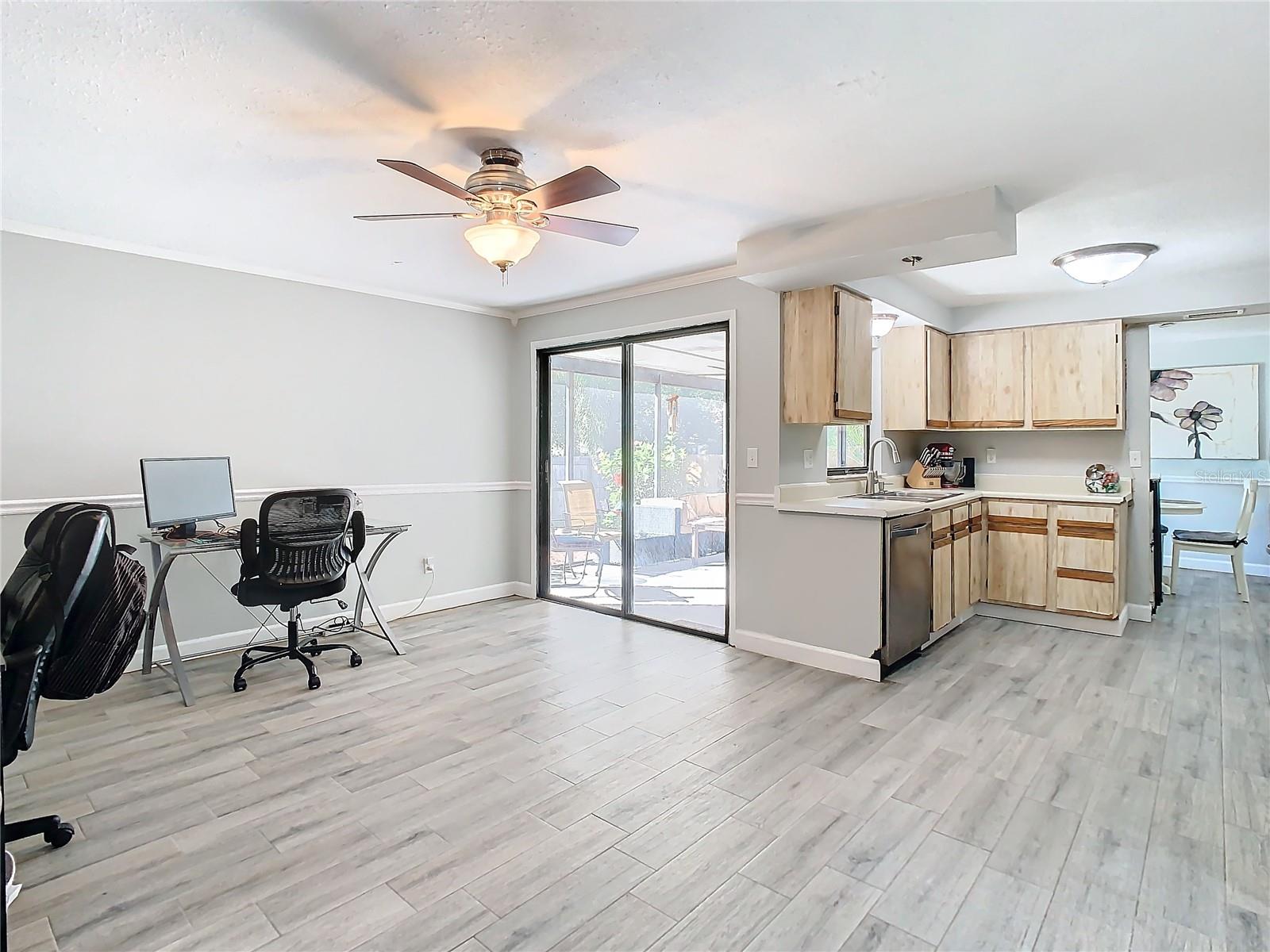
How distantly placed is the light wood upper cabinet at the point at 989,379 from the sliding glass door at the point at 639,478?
2283 millimetres

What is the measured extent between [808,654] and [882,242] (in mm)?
2273

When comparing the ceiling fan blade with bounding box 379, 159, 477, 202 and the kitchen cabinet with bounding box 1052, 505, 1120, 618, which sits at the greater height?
the ceiling fan blade with bounding box 379, 159, 477, 202

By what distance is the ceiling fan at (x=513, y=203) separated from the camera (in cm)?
232

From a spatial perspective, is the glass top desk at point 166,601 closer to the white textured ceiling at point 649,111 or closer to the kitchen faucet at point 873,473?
the white textured ceiling at point 649,111

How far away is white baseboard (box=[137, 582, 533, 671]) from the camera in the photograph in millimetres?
3979

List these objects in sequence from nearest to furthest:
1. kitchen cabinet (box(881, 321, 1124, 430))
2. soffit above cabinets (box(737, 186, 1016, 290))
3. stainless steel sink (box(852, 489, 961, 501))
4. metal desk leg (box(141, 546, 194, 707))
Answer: soffit above cabinets (box(737, 186, 1016, 290)), metal desk leg (box(141, 546, 194, 707)), stainless steel sink (box(852, 489, 961, 501)), kitchen cabinet (box(881, 321, 1124, 430))

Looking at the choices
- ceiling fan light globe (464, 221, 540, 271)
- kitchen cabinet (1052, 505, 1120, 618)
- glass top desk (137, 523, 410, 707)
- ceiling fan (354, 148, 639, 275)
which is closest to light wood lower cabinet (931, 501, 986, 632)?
kitchen cabinet (1052, 505, 1120, 618)

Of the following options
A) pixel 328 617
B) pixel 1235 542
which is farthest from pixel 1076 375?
pixel 328 617

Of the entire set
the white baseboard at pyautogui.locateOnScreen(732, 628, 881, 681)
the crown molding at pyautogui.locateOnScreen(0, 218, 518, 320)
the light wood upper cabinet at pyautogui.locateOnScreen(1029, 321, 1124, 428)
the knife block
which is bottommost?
the white baseboard at pyautogui.locateOnScreen(732, 628, 881, 681)

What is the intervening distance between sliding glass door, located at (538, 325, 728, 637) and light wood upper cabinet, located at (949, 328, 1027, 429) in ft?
7.49

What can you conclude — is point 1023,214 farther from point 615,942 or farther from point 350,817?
point 350,817

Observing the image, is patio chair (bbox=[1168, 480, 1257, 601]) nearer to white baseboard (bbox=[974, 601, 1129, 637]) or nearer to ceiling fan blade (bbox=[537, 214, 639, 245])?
white baseboard (bbox=[974, 601, 1129, 637])

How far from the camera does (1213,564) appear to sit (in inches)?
272

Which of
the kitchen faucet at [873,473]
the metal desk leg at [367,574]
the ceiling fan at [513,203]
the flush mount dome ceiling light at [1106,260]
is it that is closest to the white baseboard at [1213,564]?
the kitchen faucet at [873,473]
